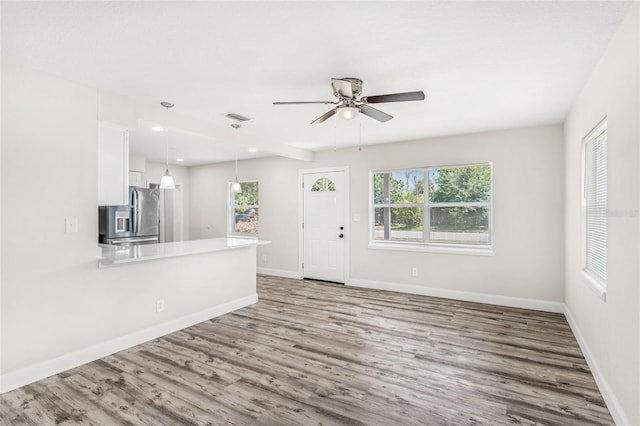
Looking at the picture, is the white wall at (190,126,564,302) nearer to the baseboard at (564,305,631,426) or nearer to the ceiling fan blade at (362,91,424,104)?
the baseboard at (564,305,631,426)

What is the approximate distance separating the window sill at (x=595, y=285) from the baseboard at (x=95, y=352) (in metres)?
3.80

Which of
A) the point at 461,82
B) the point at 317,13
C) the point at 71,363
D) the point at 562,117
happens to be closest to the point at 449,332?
the point at 461,82

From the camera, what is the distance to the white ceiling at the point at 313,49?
191 cm

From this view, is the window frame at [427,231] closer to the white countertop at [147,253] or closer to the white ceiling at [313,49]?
the white ceiling at [313,49]

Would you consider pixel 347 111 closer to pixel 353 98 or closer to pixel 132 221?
pixel 353 98

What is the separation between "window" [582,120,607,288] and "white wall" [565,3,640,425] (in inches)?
5.7

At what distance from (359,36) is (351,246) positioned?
4.20 meters

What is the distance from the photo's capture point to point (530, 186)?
455cm

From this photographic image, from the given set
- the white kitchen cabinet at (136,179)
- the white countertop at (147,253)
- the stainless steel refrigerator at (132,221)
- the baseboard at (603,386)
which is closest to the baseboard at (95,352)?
the white countertop at (147,253)

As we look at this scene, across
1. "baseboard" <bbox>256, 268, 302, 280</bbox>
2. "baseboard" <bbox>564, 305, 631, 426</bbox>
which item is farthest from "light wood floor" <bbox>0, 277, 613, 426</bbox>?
"baseboard" <bbox>256, 268, 302, 280</bbox>

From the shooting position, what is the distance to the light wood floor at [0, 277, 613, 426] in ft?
7.29

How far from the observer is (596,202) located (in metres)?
2.86

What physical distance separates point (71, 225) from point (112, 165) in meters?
0.70

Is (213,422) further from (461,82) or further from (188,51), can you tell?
(461,82)
